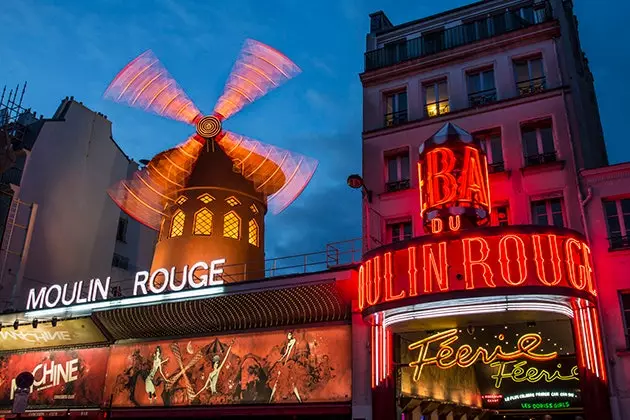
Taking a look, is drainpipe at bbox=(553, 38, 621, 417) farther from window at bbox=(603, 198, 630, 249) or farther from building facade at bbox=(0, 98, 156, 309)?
building facade at bbox=(0, 98, 156, 309)

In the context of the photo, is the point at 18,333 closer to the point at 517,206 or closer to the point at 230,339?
the point at 230,339

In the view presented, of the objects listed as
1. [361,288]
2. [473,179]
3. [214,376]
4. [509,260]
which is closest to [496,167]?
[473,179]

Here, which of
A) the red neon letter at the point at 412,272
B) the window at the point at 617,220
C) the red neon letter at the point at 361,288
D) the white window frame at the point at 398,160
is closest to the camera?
the red neon letter at the point at 412,272

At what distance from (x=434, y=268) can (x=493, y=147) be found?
3258mm

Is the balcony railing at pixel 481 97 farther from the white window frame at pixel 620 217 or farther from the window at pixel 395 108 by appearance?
the white window frame at pixel 620 217

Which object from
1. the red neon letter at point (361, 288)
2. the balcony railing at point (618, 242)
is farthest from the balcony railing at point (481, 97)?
the red neon letter at point (361, 288)

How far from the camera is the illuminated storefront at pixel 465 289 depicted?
28.3 feet

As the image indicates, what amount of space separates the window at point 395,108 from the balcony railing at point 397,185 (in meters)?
1.27

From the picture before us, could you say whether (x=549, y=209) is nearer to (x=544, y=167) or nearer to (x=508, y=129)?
(x=544, y=167)

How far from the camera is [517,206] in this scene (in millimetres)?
10242

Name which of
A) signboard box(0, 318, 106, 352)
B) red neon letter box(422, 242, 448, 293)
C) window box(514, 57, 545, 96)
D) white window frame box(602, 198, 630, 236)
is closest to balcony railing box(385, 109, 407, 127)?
window box(514, 57, 545, 96)

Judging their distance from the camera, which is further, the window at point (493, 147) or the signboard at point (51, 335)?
the signboard at point (51, 335)

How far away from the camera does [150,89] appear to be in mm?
16375

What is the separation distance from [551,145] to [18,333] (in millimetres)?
13035
